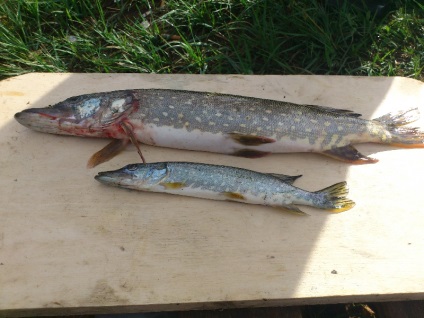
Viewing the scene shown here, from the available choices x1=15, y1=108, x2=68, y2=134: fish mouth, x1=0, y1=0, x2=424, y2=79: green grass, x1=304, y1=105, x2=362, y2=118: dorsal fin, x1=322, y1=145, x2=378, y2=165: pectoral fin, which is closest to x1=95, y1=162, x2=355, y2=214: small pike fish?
x1=322, y1=145, x2=378, y2=165: pectoral fin

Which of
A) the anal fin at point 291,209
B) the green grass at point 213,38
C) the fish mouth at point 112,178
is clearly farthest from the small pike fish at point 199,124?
the green grass at point 213,38

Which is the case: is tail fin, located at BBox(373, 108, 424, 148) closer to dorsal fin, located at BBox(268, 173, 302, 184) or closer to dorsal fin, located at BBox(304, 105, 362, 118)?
dorsal fin, located at BBox(304, 105, 362, 118)

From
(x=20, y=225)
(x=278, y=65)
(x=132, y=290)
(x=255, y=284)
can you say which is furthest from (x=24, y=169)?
(x=278, y=65)

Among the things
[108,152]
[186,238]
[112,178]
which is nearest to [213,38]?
[108,152]

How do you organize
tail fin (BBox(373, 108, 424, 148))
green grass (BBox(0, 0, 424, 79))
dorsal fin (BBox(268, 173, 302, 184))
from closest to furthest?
dorsal fin (BBox(268, 173, 302, 184)) → tail fin (BBox(373, 108, 424, 148)) → green grass (BBox(0, 0, 424, 79))

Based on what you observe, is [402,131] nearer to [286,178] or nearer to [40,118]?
[286,178]
